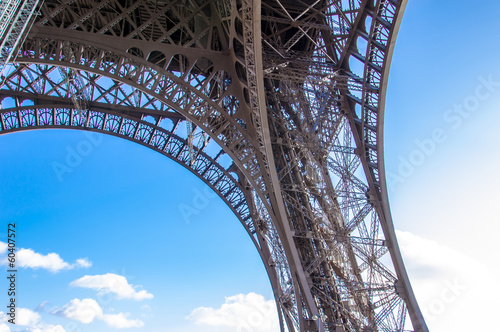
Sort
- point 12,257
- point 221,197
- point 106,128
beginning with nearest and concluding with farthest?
point 12,257, point 106,128, point 221,197

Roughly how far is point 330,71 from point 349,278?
758 cm

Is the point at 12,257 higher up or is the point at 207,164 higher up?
the point at 207,164

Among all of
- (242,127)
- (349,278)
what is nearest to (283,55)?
(242,127)

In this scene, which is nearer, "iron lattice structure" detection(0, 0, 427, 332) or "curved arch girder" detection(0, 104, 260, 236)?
"iron lattice structure" detection(0, 0, 427, 332)

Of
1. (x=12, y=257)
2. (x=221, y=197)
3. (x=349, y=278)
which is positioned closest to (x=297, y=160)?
(x=349, y=278)

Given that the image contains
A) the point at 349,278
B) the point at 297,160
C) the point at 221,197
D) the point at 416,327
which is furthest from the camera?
the point at 221,197

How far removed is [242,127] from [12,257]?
8.67 m

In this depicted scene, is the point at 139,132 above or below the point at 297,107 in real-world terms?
above

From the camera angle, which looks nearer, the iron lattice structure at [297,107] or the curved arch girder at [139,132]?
the iron lattice structure at [297,107]

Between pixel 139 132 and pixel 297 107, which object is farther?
pixel 139 132

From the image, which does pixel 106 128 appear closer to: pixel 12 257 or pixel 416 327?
pixel 12 257

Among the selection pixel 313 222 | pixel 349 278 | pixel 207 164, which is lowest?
pixel 349 278

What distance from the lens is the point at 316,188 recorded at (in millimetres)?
16828

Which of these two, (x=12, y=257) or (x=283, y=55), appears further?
(x=283, y=55)
